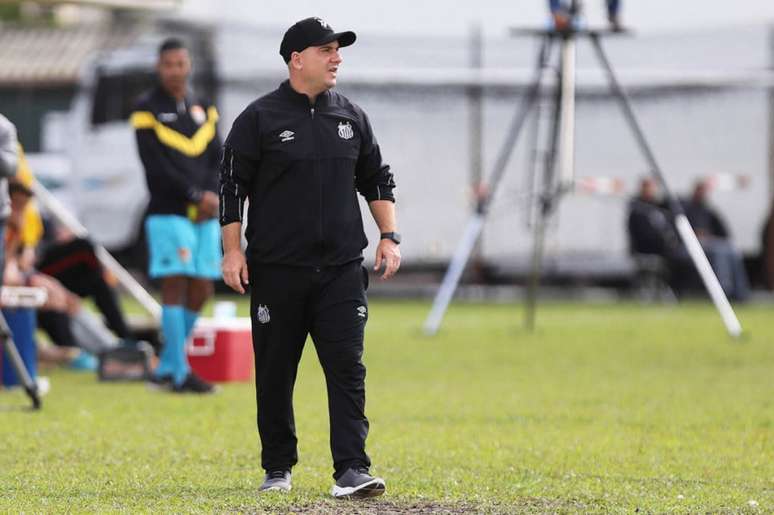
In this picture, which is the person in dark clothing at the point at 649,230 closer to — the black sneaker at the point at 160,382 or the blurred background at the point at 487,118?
the blurred background at the point at 487,118

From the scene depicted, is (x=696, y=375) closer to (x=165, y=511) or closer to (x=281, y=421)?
(x=281, y=421)

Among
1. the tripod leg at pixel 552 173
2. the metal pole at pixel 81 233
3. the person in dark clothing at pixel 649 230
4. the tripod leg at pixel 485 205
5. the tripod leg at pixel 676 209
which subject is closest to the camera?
the metal pole at pixel 81 233

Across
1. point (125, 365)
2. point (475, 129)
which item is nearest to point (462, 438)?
point (125, 365)

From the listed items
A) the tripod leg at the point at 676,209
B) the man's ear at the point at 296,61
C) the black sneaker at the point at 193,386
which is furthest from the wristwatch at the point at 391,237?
the tripod leg at the point at 676,209

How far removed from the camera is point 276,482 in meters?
7.02

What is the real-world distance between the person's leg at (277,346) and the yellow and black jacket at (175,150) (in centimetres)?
401

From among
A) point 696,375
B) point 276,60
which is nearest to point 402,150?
point 276,60

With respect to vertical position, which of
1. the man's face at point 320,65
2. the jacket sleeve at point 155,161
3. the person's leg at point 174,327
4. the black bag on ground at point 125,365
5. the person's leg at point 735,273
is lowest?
the person's leg at point 735,273

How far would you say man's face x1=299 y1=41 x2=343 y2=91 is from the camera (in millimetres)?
6965

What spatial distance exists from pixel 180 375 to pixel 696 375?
146 inches

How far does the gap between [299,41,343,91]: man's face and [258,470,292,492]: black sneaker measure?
1.54m

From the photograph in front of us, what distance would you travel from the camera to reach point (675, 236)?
2281 cm

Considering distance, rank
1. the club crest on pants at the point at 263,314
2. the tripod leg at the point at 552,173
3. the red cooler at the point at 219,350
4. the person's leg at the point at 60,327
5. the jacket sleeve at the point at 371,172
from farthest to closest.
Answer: the tripod leg at the point at 552,173
the person's leg at the point at 60,327
the red cooler at the point at 219,350
the jacket sleeve at the point at 371,172
the club crest on pants at the point at 263,314

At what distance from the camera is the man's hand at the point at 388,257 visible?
23.3 ft
